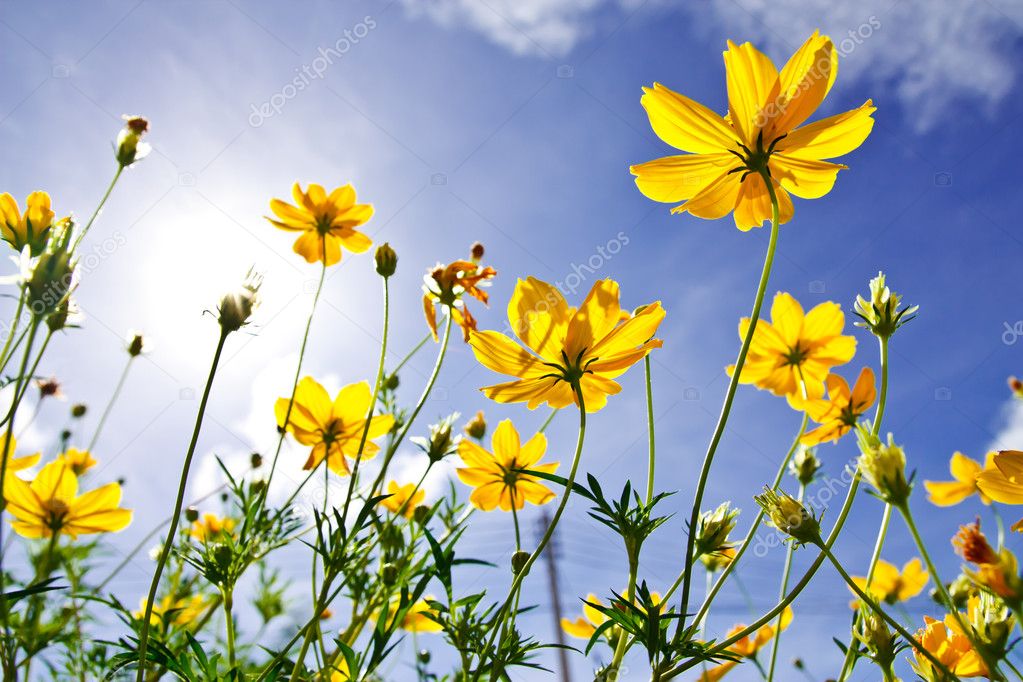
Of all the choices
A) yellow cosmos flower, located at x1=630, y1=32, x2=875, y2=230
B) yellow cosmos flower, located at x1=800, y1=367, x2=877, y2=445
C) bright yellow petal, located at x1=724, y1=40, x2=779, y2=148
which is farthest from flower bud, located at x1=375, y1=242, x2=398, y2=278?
yellow cosmos flower, located at x1=800, y1=367, x2=877, y2=445

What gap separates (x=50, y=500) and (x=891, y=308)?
1783 millimetres

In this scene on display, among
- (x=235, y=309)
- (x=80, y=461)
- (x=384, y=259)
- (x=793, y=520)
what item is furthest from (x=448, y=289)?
(x=80, y=461)

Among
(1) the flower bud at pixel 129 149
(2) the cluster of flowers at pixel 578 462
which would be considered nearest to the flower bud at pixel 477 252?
(2) the cluster of flowers at pixel 578 462

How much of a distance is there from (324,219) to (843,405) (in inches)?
59.7

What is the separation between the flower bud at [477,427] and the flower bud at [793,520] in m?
1.18

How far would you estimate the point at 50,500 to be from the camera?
1440mm

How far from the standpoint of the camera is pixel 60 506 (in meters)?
1.45

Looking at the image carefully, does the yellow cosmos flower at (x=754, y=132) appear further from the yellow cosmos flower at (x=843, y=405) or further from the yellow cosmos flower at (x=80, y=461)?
the yellow cosmos flower at (x=80, y=461)

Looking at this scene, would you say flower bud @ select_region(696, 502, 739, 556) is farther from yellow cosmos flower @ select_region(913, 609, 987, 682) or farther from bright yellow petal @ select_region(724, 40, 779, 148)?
bright yellow petal @ select_region(724, 40, 779, 148)

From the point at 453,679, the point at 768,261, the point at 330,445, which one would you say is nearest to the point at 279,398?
the point at 330,445

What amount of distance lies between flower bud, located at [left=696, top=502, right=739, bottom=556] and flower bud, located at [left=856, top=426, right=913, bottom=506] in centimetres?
35

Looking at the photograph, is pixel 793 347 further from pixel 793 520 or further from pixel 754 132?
pixel 793 520

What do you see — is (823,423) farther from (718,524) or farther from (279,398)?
(279,398)

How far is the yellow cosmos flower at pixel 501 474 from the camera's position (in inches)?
56.6
